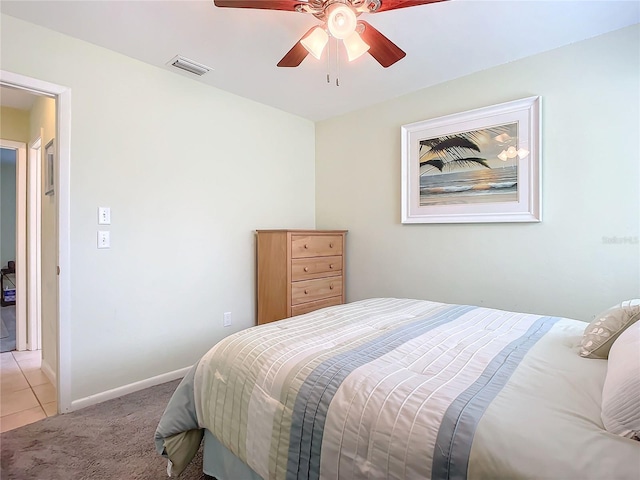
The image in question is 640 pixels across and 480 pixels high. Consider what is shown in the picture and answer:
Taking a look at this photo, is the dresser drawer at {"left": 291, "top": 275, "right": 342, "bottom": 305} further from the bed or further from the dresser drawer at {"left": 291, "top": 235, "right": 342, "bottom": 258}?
the bed

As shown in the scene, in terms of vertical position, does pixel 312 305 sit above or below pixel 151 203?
below

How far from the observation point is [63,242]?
80.2 inches

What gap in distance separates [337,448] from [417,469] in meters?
0.22

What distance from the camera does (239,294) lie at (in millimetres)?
2975

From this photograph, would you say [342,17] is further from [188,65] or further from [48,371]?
[48,371]

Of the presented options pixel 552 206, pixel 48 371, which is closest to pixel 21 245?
pixel 48 371

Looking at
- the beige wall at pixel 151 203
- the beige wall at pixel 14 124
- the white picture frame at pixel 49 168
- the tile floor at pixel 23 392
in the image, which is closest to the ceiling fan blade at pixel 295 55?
the beige wall at pixel 151 203

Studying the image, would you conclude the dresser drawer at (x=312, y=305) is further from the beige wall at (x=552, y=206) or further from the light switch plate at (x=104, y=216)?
the light switch plate at (x=104, y=216)

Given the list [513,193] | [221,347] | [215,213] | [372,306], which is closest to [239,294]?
[215,213]

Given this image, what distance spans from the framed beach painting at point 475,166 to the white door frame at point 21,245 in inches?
140

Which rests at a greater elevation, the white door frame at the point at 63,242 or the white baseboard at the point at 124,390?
the white door frame at the point at 63,242

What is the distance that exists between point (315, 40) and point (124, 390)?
2509 millimetres

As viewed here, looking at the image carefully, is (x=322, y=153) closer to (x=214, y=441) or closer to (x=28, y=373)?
(x=214, y=441)

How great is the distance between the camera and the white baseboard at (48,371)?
2.45 m
